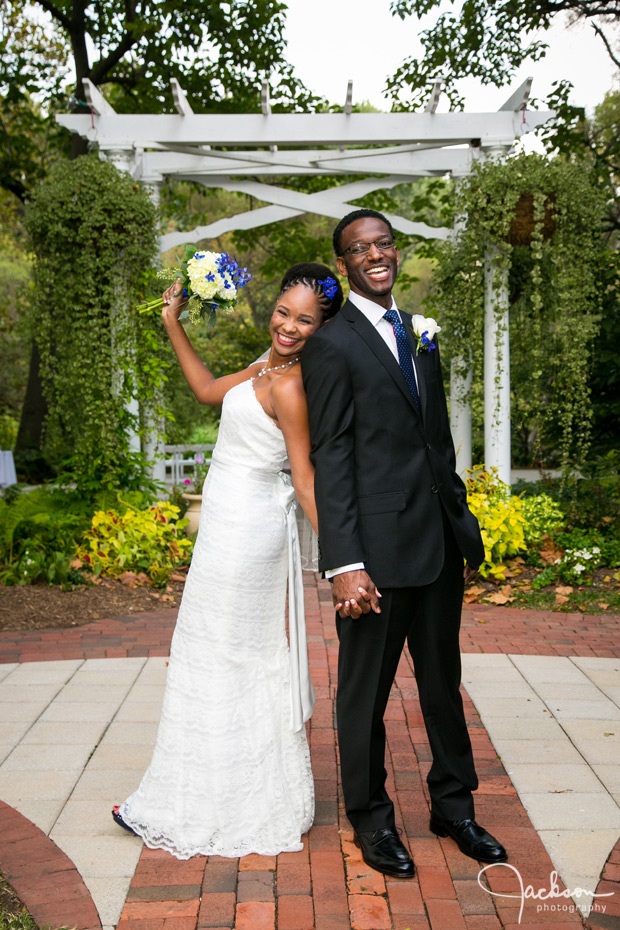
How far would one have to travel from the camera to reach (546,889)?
2533 mm

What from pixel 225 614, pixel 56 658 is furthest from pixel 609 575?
pixel 225 614

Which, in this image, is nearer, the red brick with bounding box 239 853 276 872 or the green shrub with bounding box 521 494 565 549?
the red brick with bounding box 239 853 276 872

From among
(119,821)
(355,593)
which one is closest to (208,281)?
(355,593)

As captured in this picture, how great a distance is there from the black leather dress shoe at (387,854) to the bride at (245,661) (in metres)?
0.24

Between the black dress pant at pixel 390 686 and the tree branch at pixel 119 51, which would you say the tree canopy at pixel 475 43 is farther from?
the black dress pant at pixel 390 686

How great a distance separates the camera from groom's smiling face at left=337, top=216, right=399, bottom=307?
2.62m

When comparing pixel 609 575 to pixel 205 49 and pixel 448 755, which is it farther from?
pixel 205 49

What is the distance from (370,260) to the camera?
2.64 meters

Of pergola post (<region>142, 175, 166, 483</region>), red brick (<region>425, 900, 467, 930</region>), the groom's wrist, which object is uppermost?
pergola post (<region>142, 175, 166, 483</region>)

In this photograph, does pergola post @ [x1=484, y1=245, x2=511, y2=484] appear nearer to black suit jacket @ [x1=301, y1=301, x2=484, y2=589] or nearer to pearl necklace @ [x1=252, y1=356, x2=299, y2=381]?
pearl necklace @ [x1=252, y1=356, x2=299, y2=381]

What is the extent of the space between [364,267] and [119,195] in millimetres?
4433

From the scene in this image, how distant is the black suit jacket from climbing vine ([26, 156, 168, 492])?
14.4ft

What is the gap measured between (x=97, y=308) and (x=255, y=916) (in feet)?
16.8

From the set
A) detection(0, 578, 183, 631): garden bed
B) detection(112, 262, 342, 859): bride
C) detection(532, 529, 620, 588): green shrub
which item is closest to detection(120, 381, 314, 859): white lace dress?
detection(112, 262, 342, 859): bride
